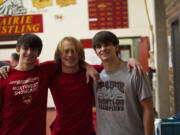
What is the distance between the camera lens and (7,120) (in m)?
1.30

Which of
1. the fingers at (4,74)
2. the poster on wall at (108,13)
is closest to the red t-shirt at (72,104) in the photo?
the fingers at (4,74)

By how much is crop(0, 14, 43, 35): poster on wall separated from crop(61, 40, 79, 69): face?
3475mm

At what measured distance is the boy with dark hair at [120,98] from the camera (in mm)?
1158

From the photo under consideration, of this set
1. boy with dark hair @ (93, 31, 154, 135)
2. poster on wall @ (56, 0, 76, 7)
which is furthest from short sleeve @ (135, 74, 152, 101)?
poster on wall @ (56, 0, 76, 7)

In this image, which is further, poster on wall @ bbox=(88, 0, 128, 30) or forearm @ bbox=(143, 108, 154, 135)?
poster on wall @ bbox=(88, 0, 128, 30)

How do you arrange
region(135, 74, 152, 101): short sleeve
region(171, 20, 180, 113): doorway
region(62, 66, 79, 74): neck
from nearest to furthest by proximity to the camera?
region(135, 74, 152, 101): short sleeve → region(62, 66, 79, 74): neck → region(171, 20, 180, 113): doorway

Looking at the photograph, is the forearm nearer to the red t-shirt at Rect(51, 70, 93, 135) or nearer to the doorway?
the red t-shirt at Rect(51, 70, 93, 135)

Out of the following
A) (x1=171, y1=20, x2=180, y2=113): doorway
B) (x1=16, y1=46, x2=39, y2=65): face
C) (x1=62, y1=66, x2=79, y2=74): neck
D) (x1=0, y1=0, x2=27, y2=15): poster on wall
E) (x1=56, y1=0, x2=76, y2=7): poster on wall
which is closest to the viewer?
(x1=16, y1=46, x2=39, y2=65): face

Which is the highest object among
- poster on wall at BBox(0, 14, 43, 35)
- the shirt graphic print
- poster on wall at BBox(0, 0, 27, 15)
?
poster on wall at BBox(0, 0, 27, 15)

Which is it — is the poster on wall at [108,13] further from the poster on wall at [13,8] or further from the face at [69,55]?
the face at [69,55]

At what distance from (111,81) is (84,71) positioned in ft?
1.09

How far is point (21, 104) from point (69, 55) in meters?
0.51

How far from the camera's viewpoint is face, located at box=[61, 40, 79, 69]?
1.42 m

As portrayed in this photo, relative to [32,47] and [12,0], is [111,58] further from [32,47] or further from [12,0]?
[12,0]
